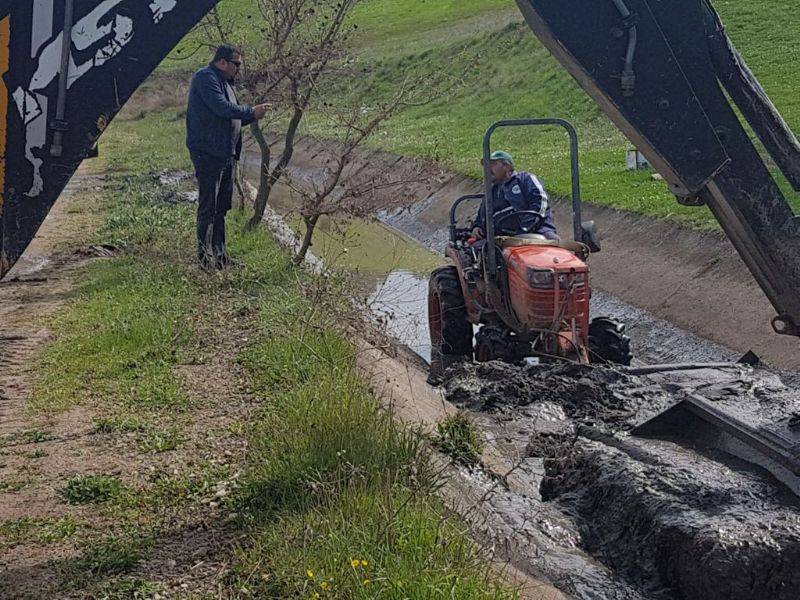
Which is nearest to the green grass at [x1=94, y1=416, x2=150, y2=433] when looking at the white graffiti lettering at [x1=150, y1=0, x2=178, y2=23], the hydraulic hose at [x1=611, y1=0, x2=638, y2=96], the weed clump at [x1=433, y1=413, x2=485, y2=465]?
the weed clump at [x1=433, y1=413, x2=485, y2=465]

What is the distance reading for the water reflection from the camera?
11.1 m

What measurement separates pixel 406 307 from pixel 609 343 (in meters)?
3.98

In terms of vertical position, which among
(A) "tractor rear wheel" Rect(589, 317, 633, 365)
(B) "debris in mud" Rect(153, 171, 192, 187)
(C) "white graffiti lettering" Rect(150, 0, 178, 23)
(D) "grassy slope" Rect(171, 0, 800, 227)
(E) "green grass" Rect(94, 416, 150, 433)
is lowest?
(B) "debris in mud" Rect(153, 171, 192, 187)

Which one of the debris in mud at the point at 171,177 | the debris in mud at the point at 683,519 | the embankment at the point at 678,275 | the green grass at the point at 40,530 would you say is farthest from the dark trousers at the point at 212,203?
the debris in mud at the point at 171,177

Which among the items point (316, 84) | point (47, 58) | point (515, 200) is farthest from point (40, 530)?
point (316, 84)

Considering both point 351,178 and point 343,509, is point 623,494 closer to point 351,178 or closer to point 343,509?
point 343,509

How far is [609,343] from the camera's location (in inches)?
374

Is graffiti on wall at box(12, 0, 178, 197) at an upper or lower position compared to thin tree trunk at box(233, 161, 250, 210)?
upper

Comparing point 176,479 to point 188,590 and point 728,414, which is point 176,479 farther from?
point 728,414

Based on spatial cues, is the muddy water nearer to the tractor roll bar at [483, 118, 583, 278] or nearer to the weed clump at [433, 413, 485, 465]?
the weed clump at [433, 413, 485, 465]

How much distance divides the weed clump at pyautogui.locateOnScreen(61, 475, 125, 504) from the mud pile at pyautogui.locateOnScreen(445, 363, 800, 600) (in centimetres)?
248

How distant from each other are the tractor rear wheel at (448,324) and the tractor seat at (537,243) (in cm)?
74

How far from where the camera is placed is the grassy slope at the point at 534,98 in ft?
57.0

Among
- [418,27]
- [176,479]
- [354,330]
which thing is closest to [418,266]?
[354,330]
